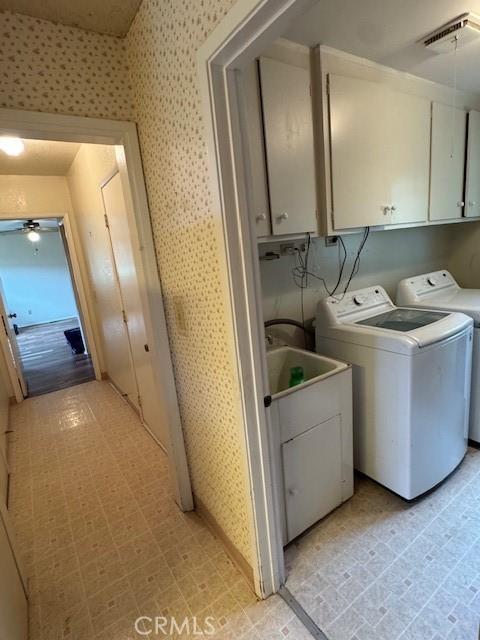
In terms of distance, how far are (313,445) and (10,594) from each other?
1.32 metres

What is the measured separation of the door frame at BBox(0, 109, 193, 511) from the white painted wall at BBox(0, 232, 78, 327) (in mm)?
7274

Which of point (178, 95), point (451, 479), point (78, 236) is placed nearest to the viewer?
point (178, 95)

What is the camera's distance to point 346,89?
5.17 feet

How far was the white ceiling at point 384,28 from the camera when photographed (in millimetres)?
1273

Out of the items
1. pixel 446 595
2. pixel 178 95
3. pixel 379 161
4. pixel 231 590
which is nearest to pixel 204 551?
pixel 231 590

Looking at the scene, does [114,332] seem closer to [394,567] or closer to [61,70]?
[61,70]

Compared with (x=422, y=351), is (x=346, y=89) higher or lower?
higher

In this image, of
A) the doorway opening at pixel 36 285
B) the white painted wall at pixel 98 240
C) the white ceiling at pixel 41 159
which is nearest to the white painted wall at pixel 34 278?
the doorway opening at pixel 36 285

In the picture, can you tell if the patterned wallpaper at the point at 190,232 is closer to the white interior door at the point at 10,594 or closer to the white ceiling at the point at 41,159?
the white interior door at the point at 10,594

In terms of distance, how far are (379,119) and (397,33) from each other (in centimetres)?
35

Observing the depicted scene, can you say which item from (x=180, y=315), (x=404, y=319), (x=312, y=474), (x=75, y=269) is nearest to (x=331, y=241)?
(x=404, y=319)

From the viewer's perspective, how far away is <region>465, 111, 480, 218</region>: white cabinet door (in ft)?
7.29

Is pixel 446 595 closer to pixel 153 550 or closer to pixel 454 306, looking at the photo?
pixel 153 550

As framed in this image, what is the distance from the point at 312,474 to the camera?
5.07ft
